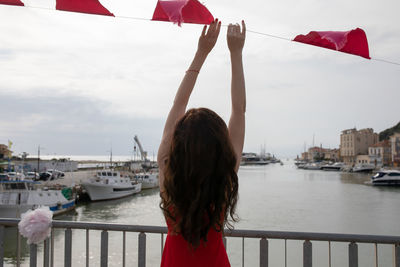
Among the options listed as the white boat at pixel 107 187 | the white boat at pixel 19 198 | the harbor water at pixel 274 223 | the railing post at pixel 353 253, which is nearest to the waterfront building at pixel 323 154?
the harbor water at pixel 274 223

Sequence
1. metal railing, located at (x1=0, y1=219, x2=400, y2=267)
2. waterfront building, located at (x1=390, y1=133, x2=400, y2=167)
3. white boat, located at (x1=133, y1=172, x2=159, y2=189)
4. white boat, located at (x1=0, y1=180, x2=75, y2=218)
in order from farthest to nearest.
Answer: waterfront building, located at (x1=390, y1=133, x2=400, y2=167)
white boat, located at (x1=133, y1=172, x2=159, y2=189)
white boat, located at (x1=0, y1=180, x2=75, y2=218)
metal railing, located at (x1=0, y1=219, x2=400, y2=267)

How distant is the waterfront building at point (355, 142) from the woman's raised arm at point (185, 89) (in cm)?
12926

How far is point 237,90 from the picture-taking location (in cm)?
168

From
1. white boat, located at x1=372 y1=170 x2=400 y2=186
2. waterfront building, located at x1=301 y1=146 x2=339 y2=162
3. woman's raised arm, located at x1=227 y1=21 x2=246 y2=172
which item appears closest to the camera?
woman's raised arm, located at x1=227 y1=21 x2=246 y2=172

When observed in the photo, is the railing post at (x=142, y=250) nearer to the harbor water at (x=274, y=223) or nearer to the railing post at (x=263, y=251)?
the railing post at (x=263, y=251)

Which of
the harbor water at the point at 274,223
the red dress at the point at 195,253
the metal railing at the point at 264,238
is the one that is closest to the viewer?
the red dress at the point at 195,253

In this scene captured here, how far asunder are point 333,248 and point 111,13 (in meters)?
17.9

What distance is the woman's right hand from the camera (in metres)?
1.74

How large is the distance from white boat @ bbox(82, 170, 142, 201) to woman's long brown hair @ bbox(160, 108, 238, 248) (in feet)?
118

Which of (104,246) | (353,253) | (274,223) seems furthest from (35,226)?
(274,223)

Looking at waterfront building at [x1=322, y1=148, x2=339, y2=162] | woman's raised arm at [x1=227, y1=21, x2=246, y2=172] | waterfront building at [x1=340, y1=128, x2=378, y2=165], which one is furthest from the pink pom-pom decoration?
waterfront building at [x1=322, y1=148, x2=339, y2=162]

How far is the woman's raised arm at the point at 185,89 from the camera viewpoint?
1.51 metres

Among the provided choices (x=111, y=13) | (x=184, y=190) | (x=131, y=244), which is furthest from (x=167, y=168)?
(x=131, y=244)

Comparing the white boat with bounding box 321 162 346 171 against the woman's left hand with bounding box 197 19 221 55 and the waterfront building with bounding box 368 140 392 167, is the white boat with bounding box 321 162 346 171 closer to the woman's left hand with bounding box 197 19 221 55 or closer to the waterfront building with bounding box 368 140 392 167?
the waterfront building with bounding box 368 140 392 167
